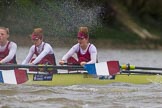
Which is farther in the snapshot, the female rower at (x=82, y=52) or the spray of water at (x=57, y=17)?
the spray of water at (x=57, y=17)

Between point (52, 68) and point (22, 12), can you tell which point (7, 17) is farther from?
point (52, 68)

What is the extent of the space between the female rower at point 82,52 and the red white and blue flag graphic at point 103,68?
1.24 feet

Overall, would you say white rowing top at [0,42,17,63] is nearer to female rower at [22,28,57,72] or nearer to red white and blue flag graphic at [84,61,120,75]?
female rower at [22,28,57,72]

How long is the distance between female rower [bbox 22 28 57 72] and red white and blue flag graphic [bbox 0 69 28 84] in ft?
4.18

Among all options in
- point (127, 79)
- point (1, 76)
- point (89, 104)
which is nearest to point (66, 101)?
point (89, 104)

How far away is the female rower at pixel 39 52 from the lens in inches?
593

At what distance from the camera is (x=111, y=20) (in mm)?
43344

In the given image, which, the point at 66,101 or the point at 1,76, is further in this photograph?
the point at 1,76

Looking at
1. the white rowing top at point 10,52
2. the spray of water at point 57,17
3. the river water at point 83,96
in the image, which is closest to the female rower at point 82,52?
the river water at point 83,96

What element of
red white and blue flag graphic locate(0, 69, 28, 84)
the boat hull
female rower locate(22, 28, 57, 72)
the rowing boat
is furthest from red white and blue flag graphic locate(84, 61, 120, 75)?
red white and blue flag graphic locate(0, 69, 28, 84)

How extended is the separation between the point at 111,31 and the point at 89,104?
1189 inches

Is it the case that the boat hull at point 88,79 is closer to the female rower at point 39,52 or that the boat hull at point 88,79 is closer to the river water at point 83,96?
the river water at point 83,96

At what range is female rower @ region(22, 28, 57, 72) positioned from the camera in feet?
49.4

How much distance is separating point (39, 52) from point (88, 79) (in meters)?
1.47
